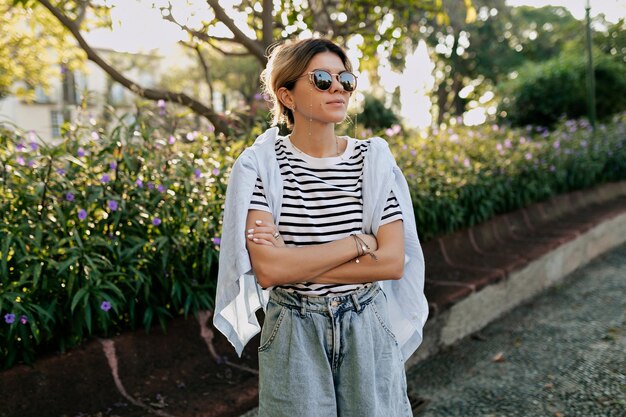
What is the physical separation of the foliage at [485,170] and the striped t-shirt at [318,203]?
299cm

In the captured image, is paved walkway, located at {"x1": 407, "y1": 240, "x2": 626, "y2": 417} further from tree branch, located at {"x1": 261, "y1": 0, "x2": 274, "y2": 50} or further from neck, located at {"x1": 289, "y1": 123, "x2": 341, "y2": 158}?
tree branch, located at {"x1": 261, "y1": 0, "x2": 274, "y2": 50}

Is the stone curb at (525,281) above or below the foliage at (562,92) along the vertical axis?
below

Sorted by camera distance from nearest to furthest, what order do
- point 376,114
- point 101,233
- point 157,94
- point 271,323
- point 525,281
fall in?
point 271,323 < point 101,233 < point 157,94 < point 525,281 < point 376,114

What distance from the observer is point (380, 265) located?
75.1 inches

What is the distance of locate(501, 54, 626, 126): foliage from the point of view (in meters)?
12.7

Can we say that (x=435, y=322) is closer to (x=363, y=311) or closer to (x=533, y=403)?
(x=533, y=403)

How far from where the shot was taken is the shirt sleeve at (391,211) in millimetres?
1961

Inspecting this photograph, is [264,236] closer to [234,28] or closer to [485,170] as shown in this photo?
[234,28]

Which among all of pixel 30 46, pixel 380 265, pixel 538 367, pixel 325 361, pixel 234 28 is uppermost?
pixel 30 46

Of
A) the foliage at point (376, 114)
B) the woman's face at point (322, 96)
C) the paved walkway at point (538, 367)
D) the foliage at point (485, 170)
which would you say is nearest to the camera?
the woman's face at point (322, 96)

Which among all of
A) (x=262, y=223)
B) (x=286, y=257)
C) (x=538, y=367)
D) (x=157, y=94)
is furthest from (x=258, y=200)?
(x=157, y=94)

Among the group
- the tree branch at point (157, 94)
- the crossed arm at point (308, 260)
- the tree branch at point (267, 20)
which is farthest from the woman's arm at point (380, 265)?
the tree branch at point (267, 20)

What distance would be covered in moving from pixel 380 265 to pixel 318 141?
42cm

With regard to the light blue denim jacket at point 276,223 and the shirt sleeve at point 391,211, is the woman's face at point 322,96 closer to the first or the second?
the light blue denim jacket at point 276,223
